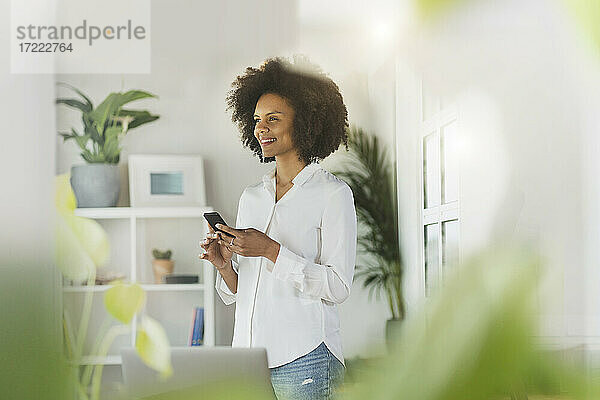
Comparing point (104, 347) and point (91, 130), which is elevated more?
point (91, 130)

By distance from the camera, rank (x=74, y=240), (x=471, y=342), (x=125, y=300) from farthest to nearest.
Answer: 1. (x=125, y=300)
2. (x=74, y=240)
3. (x=471, y=342)

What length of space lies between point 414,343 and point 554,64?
32 centimetres

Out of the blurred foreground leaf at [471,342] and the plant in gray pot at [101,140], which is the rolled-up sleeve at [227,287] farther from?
the blurred foreground leaf at [471,342]

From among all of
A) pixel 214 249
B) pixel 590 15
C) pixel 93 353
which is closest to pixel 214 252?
pixel 214 249

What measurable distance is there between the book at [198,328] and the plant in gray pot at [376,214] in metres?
0.12

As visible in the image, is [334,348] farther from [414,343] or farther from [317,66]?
[414,343]

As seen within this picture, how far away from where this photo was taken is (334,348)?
417 mm

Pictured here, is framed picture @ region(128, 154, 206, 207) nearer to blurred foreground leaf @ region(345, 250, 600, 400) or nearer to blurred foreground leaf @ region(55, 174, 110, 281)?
blurred foreground leaf @ region(55, 174, 110, 281)

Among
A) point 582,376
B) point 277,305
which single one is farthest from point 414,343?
point 277,305

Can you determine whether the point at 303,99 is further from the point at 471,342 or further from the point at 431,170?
the point at 471,342

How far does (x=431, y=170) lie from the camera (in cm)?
43

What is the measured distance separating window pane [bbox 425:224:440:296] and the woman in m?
0.05

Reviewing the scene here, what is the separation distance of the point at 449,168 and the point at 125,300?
0.85 feet

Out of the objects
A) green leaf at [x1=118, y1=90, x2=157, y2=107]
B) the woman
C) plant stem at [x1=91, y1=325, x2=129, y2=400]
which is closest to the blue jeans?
the woman
